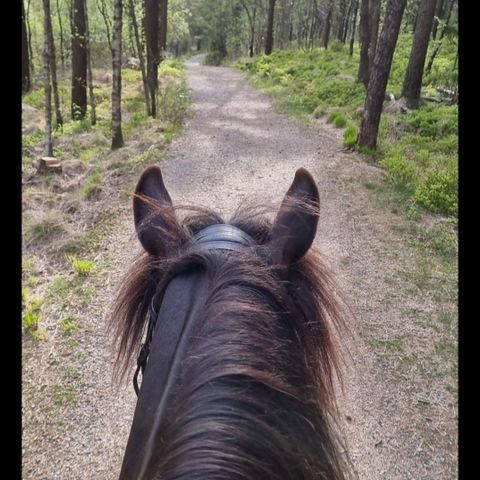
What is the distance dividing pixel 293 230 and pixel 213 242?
25cm

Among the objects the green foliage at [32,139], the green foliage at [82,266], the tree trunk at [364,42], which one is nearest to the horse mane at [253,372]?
the green foliage at [82,266]

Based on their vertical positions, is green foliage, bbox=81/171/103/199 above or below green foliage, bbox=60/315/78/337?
above

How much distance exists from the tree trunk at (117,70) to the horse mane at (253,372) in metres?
8.13

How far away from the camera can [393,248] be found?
18.6ft

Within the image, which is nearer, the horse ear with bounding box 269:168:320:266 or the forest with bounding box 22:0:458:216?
the horse ear with bounding box 269:168:320:266

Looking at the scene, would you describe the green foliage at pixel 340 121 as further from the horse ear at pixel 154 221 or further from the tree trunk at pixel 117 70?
the horse ear at pixel 154 221

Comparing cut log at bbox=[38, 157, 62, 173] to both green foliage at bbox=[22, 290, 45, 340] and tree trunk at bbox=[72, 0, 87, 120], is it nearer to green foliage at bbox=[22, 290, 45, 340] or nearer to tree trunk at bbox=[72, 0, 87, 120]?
tree trunk at bbox=[72, 0, 87, 120]

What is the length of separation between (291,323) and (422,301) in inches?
157

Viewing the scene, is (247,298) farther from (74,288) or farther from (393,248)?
(393,248)

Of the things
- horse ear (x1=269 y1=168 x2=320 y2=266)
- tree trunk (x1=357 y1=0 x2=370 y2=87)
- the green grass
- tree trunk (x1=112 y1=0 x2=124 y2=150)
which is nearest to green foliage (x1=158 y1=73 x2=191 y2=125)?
tree trunk (x1=112 y1=0 x2=124 y2=150)

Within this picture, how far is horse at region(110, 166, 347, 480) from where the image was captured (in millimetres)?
877

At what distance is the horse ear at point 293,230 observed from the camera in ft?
4.27

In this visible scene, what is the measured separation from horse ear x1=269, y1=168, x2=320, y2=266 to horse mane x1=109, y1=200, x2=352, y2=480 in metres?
0.06
